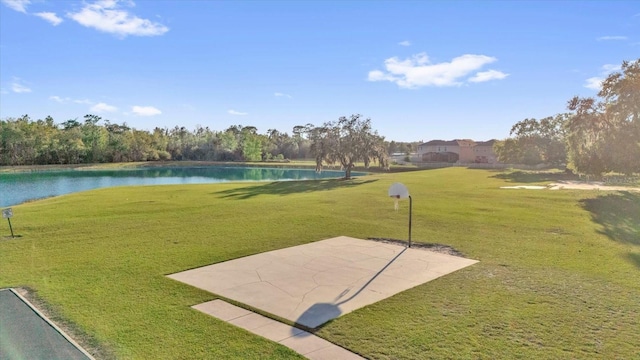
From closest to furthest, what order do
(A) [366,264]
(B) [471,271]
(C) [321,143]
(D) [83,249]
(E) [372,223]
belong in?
(B) [471,271], (A) [366,264], (D) [83,249], (E) [372,223], (C) [321,143]

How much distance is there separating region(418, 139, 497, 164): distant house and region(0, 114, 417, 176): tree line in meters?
12.1

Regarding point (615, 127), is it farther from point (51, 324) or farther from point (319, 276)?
point (51, 324)

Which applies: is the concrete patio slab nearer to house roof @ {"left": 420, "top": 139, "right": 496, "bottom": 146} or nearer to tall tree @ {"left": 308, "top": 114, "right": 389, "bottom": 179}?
tall tree @ {"left": 308, "top": 114, "right": 389, "bottom": 179}

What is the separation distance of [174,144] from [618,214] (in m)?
88.6

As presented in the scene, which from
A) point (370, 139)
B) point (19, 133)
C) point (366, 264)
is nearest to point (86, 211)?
point (366, 264)

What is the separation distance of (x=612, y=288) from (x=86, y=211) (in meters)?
17.3

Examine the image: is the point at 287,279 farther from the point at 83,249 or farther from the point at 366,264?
the point at 83,249

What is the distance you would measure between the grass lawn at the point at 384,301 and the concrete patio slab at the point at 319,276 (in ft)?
1.17

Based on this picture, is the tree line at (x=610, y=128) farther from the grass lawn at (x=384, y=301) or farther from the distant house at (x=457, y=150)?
the distant house at (x=457, y=150)

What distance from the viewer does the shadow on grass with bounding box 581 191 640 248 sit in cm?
1173

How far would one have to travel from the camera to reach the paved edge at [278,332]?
4688 millimetres

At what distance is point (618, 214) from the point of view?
15344 mm

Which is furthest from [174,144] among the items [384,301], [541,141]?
[384,301]

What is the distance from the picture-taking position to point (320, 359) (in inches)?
179
